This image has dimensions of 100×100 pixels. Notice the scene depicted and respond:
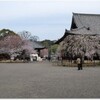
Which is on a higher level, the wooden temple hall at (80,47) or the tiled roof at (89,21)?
the tiled roof at (89,21)

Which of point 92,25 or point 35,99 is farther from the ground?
point 92,25

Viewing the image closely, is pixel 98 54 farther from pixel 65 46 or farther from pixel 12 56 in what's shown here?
pixel 12 56

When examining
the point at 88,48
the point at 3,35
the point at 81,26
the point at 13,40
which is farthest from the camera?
the point at 3,35

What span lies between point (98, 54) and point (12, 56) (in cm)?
2491

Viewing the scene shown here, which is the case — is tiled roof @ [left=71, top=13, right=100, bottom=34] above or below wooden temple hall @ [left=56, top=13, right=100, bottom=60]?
above

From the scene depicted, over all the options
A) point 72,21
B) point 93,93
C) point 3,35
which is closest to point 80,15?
point 72,21

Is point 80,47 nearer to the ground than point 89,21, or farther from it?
nearer to the ground

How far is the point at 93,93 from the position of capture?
11.7 m

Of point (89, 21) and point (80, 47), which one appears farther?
point (89, 21)

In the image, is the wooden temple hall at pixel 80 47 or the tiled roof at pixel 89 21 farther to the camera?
the tiled roof at pixel 89 21

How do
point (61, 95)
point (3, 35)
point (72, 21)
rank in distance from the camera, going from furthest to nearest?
point (3, 35) < point (72, 21) < point (61, 95)

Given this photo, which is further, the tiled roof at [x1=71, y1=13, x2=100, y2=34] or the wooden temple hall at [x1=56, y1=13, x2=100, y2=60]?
the tiled roof at [x1=71, y1=13, x2=100, y2=34]

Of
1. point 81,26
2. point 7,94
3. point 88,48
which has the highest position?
point 81,26

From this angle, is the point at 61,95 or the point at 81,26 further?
the point at 81,26
